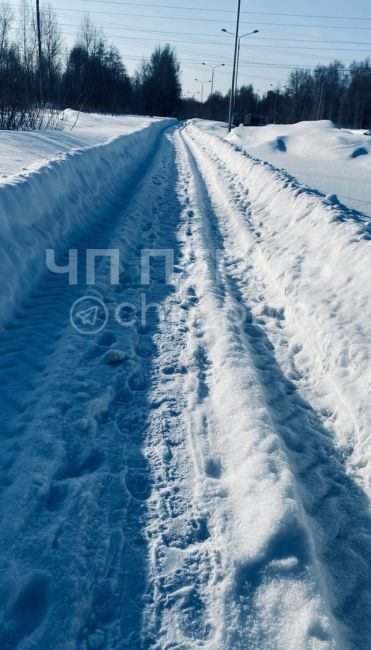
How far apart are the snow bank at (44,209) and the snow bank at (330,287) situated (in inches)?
104

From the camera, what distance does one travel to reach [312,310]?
4512 millimetres

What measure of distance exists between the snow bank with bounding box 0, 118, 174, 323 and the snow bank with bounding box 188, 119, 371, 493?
2.63 metres

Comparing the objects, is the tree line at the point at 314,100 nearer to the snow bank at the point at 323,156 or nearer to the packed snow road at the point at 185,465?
the snow bank at the point at 323,156

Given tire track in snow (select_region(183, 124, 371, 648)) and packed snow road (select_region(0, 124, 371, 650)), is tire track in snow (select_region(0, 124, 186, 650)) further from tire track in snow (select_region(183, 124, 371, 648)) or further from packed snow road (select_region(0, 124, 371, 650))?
tire track in snow (select_region(183, 124, 371, 648))

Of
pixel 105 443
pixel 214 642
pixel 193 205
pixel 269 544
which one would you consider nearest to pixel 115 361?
pixel 105 443

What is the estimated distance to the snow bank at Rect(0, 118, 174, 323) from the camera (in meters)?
4.68

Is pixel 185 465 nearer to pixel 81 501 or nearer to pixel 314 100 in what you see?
pixel 81 501

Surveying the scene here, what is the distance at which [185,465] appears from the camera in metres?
2.69

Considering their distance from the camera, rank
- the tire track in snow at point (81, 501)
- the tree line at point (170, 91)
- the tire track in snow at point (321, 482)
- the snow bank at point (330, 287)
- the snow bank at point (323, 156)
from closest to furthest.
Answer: the tire track in snow at point (81, 501), the tire track in snow at point (321, 482), the snow bank at point (330, 287), the snow bank at point (323, 156), the tree line at point (170, 91)

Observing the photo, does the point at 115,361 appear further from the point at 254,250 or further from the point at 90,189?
the point at 90,189

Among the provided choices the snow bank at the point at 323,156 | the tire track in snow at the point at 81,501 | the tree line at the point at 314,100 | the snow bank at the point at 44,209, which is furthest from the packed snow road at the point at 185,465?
the tree line at the point at 314,100

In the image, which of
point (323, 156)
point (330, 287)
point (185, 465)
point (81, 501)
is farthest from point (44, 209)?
point (323, 156)

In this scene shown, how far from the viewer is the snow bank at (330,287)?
3218 millimetres

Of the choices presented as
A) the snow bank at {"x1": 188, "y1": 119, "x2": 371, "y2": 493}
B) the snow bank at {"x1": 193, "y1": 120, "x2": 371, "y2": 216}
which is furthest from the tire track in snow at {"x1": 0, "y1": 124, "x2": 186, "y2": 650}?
the snow bank at {"x1": 193, "y1": 120, "x2": 371, "y2": 216}
